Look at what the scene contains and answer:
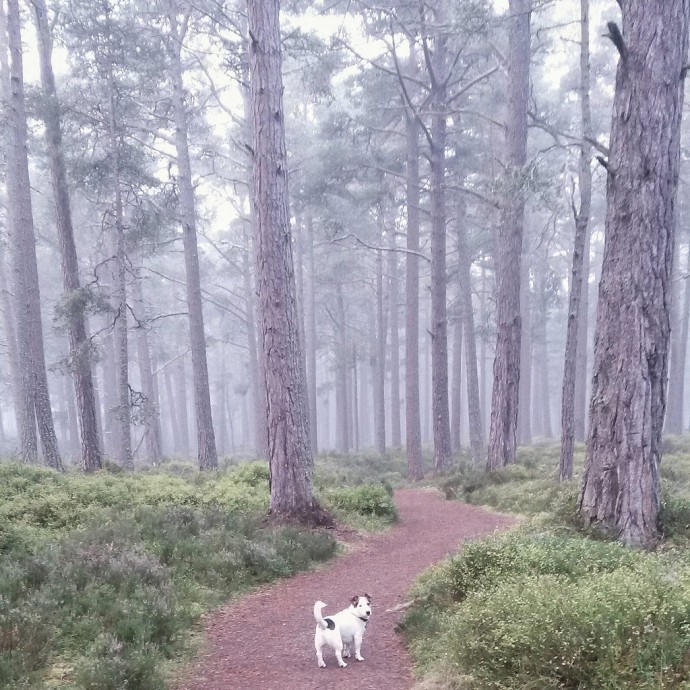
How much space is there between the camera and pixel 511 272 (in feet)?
47.9

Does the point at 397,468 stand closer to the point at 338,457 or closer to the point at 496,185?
the point at 338,457

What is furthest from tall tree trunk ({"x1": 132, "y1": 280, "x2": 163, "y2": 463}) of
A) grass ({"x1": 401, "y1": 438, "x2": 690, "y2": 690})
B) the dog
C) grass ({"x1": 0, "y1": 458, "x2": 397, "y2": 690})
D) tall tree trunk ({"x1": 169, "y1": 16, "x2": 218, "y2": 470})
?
grass ({"x1": 401, "y1": 438, "x2": 690, "y2": 690})

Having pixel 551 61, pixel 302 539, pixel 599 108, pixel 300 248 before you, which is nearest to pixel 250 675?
pixel 302 539

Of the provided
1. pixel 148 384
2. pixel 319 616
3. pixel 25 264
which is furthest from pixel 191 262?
pixel 319 616

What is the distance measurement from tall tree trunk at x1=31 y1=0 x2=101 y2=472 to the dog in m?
11.1

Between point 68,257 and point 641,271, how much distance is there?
44.7 ft

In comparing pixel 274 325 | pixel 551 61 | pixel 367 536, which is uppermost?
pixel 551 61

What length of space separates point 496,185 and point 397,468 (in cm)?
1375

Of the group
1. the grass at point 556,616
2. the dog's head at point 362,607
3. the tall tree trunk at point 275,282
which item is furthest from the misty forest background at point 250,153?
the dog's head at point 362,607

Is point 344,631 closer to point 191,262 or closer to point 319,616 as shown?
point 319,616

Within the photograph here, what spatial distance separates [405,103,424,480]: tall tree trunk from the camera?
1919 centimetres

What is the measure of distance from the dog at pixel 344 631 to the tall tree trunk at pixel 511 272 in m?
9.92

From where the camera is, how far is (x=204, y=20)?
1789 centimetres

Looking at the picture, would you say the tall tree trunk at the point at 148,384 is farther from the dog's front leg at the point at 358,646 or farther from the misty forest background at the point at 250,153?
the dog's front leg at the point at 358,646
